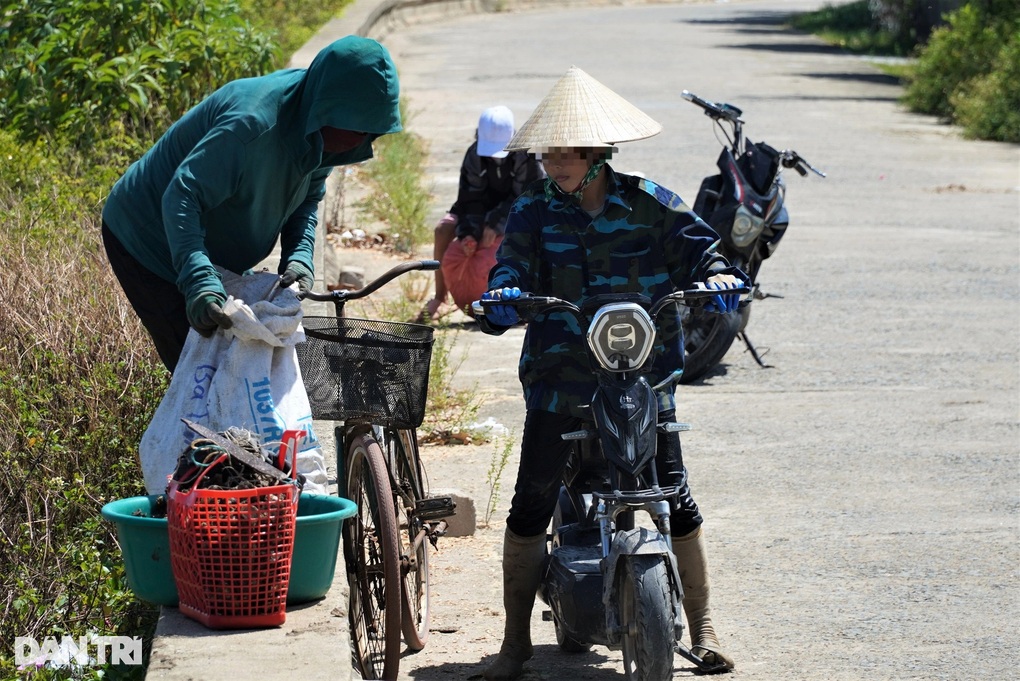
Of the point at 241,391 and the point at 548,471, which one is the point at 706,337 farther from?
the point at 241,391

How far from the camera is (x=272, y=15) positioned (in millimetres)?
23469

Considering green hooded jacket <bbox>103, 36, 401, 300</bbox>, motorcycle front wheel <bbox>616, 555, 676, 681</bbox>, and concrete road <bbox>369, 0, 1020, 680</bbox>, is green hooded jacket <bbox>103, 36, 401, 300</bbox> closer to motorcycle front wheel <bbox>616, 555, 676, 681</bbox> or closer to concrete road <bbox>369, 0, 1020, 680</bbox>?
motorcycle front wheel <bbox>616, 555, 676, 681</bbox>

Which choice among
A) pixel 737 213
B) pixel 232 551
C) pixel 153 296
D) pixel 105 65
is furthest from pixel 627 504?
pixel 105 65

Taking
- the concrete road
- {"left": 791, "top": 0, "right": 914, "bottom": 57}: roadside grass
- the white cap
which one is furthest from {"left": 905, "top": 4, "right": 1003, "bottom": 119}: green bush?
the white cap

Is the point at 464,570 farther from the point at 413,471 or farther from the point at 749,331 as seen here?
the point at 749,331

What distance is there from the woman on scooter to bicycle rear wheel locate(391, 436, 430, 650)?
44 cm

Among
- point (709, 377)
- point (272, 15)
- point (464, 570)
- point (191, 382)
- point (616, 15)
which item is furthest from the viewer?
point (616, 15)

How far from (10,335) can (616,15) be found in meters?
35.7

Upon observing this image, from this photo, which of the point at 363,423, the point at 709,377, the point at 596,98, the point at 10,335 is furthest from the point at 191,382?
the point at 709,377

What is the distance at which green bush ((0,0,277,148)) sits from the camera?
9953 mm

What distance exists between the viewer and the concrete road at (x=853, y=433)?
5199mm

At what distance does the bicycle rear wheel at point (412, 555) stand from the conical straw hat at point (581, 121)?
1126mm

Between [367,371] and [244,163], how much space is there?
0.75 metres

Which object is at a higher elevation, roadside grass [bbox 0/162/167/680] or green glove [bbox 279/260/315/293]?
green glove [bbox 279/260/315/293]
